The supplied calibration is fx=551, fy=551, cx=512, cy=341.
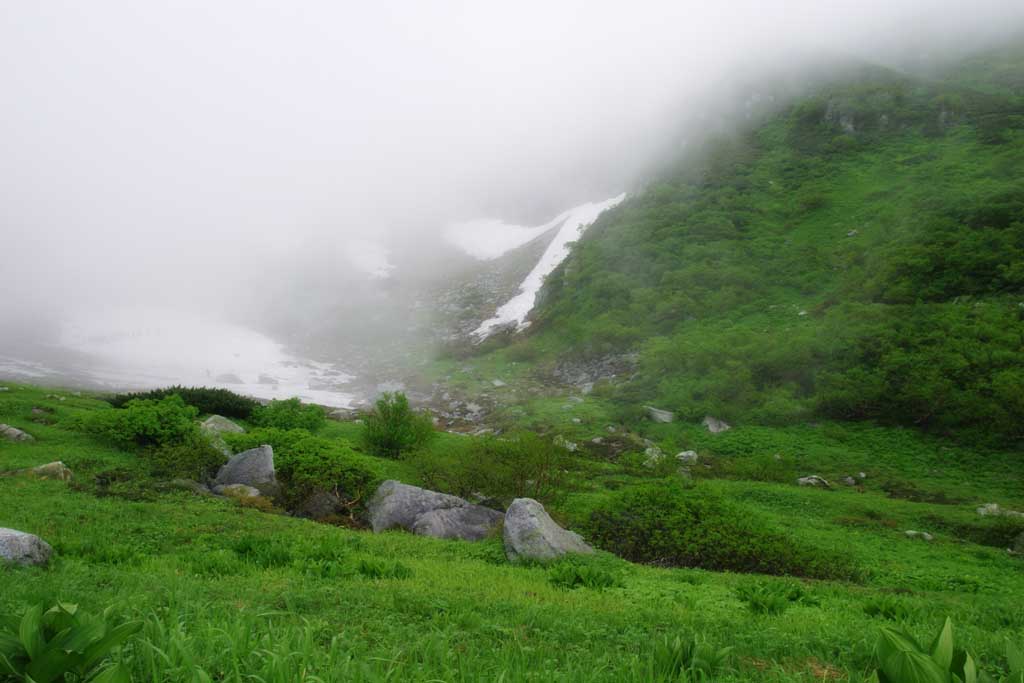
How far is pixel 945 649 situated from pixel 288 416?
2538 centimetres

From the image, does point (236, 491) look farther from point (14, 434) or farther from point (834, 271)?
point (834, 271)

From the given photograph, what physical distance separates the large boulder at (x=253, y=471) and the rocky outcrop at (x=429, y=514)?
120 inches

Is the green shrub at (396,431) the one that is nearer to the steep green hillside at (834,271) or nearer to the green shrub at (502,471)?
the green shrub at (502,471)

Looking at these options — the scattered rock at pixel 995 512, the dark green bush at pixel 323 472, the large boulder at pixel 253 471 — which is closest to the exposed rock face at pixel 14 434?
the large boulder at pixel 253 471

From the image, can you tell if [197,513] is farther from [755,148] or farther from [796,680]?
[755,148]

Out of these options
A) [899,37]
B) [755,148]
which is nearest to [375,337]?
[755,148]

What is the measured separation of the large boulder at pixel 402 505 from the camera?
14734 millimetres

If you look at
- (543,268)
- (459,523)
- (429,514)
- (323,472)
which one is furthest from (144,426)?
(543,268)

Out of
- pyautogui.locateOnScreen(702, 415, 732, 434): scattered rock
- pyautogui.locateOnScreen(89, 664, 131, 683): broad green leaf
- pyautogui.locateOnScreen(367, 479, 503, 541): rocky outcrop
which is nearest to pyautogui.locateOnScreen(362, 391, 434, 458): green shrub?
pyautogui.locateOnScreen(367, 479, 503, 541): rocky outcrop

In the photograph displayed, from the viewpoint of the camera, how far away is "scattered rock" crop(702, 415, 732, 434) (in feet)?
94.9

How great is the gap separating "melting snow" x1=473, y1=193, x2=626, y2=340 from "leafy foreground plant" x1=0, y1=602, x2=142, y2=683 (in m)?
58.7

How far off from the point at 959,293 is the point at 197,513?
124 ft

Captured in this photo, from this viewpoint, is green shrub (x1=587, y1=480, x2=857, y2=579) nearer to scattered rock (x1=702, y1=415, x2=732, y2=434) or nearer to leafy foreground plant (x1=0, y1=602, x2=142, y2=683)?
leafy foreground plant (x1=0, y1=602, x2=142, y2=683)

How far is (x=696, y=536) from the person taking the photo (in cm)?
1291
